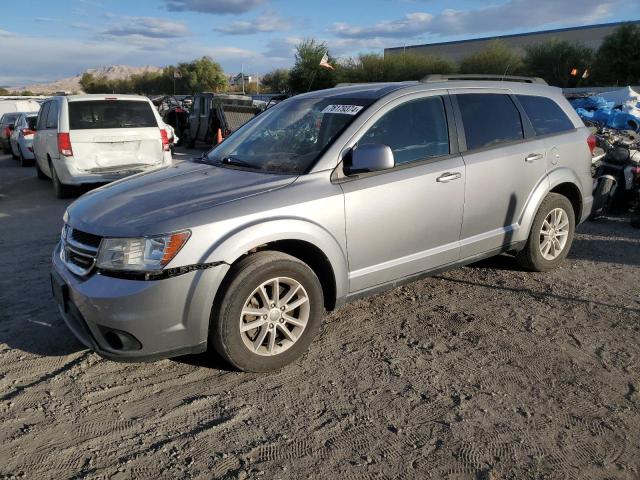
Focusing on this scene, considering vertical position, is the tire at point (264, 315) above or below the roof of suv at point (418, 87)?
below

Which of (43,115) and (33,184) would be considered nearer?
(43,115)

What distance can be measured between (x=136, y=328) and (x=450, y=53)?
6698 centimetres

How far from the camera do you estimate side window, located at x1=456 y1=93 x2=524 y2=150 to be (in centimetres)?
454

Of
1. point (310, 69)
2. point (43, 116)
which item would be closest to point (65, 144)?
point (43, 116)

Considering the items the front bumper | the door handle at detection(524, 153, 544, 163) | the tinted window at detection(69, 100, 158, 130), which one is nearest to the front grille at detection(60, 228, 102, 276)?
the front bumper

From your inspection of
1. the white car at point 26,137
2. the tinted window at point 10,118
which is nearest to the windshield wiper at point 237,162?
the white car at point 26,137

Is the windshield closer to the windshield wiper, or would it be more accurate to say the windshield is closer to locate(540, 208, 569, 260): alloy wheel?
the windshield wiper

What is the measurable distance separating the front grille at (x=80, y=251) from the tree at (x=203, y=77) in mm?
87642

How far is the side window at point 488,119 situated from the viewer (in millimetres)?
4535

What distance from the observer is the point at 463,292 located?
4.95 meters

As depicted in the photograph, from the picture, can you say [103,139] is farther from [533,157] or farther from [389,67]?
[389,67]

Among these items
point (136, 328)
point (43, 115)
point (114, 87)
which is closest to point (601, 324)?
point (136, 328)

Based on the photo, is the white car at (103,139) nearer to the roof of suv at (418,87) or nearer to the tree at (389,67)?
the roof of suv at (418,87)

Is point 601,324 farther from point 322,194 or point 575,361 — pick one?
point 322,194
